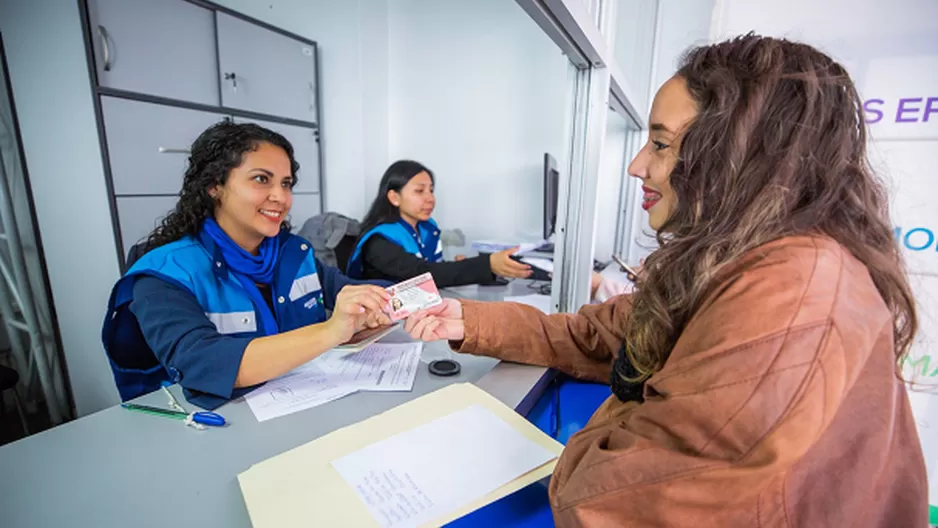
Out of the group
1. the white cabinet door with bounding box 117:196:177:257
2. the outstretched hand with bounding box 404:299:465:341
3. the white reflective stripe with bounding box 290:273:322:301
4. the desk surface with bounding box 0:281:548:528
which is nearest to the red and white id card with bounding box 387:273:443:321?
the outstretched hand with bounding box 404:299:465:341

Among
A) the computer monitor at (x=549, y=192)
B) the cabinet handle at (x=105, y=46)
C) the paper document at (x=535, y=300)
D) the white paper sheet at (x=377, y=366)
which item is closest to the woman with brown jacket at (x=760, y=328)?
the white paper sheet at (x=377, y=366)

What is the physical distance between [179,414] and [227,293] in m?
0.35

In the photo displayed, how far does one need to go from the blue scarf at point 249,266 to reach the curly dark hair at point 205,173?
0.18 feet

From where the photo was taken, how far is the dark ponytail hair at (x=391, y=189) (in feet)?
6.48

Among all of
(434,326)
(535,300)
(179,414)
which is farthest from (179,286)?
(535,300)

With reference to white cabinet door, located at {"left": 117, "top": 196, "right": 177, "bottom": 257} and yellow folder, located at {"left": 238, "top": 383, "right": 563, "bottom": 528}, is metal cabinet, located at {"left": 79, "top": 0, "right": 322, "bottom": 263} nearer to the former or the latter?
white cabinet door, located at {"left": 117, "top": 196, "right": 177, "bottom": 257}

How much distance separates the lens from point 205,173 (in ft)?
3.64

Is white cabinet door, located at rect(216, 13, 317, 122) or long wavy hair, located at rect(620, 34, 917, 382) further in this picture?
white cabinet door, located at rect(216, 13, 317, 122)

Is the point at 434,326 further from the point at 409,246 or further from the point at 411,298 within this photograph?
the point at 409,246

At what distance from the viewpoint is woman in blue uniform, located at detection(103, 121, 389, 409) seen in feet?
2.56

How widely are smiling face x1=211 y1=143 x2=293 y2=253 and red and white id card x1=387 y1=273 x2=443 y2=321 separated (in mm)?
456

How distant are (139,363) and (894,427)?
1.38 m

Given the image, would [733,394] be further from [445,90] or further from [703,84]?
[445,90]

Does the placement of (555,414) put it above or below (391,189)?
below
